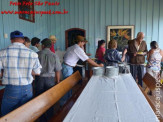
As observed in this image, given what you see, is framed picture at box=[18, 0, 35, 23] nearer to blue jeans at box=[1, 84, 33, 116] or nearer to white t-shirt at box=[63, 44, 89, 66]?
white t-shirt at box=[63, 44, 89, 66]

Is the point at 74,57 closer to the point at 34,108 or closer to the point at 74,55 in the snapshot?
the point at 74,55

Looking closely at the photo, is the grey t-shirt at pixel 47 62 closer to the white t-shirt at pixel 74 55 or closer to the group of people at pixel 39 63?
the group of people at pixel 39 63

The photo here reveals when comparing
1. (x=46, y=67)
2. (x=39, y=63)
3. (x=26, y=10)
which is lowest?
(x=46, y=67)

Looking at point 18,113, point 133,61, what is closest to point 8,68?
point 18,113

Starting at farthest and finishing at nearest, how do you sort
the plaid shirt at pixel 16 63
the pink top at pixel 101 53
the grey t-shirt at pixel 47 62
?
the pink top at pixel 101 53 → the grey t-shirt at pixel 47 62 → the plaid shirt at pixel 16 63

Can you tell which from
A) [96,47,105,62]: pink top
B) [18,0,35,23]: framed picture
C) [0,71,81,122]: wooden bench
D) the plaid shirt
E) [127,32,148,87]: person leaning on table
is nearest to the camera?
[0,71,81,122]: wooden bench

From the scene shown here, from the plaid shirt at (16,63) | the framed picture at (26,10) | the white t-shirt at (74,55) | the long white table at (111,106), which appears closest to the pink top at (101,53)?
the white t-shirt at (74,55)

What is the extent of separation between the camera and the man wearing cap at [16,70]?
1.60 m

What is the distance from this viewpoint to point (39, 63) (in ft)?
5.87

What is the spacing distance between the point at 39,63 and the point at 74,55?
0.97 meters

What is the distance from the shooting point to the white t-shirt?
2619 millimetres

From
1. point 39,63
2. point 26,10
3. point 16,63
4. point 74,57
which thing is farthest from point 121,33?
point 16,63

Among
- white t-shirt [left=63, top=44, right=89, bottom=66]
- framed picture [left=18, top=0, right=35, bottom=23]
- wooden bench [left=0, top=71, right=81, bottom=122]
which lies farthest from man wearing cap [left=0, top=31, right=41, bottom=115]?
framed picture [left=18, top=0, right=35, bottom=23]

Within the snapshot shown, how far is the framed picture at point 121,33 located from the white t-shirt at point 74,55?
3.66 m
